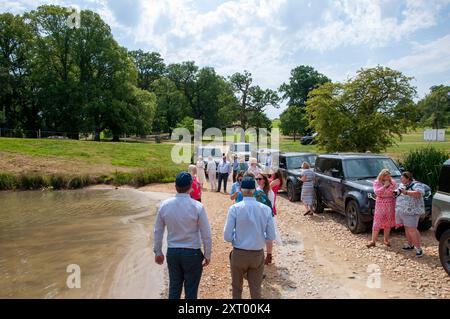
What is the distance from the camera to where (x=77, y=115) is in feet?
136

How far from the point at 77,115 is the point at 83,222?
32.6 metres

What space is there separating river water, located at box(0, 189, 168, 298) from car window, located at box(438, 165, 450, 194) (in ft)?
17.4

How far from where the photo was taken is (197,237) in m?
4.52

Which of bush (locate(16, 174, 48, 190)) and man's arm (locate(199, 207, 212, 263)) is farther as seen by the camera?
bush (locate(16, 174, 48, 190))

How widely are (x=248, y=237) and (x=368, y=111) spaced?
44.8 feet

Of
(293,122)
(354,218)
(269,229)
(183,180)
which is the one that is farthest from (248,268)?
(293,122)

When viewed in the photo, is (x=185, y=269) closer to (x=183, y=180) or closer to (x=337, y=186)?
(x=183, y=180)

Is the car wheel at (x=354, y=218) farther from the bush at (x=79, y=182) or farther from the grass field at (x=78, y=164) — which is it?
the bush at (x=79, y=182)

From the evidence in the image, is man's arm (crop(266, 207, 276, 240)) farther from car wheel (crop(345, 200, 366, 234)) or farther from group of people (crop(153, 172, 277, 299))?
car wheel (crop(345, 200, 366, 234))

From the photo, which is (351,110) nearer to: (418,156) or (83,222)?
(418,156)

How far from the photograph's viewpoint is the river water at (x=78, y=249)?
676 centimetres

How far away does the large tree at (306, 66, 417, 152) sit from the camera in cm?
1582

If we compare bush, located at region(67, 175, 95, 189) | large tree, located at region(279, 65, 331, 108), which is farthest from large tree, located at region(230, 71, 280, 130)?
bush, located at region(67, 175, 95, 189)
